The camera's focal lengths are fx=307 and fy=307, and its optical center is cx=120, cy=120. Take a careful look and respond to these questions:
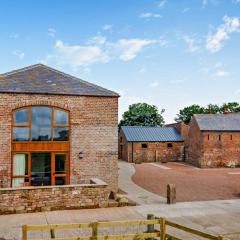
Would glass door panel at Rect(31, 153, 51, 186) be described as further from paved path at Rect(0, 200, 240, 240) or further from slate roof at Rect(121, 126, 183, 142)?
slate roof at Rect(121, 126, 183, 142)

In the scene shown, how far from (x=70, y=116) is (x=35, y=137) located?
221cm

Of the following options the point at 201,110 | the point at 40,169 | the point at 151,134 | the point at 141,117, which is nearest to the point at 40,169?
the point at 40,169

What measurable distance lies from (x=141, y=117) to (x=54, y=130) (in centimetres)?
5207

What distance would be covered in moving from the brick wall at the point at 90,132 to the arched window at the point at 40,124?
0.34m

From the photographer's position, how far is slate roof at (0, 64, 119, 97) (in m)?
16.7

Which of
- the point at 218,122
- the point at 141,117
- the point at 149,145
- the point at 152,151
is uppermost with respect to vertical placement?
the point at 141,117

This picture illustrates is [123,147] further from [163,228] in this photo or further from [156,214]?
[163,228]

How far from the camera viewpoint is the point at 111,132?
17.8 metres

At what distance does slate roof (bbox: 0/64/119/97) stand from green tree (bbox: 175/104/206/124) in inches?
2357

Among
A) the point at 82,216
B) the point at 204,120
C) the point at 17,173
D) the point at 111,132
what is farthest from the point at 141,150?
the point at 82,216

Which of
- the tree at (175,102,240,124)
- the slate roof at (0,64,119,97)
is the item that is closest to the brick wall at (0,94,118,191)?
the slate roof at (0,64,119,97)

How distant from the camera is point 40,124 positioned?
16.7 metres

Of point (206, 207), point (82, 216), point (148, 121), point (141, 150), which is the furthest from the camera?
point (148, 121)

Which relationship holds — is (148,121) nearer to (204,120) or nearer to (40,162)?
(204,120)
